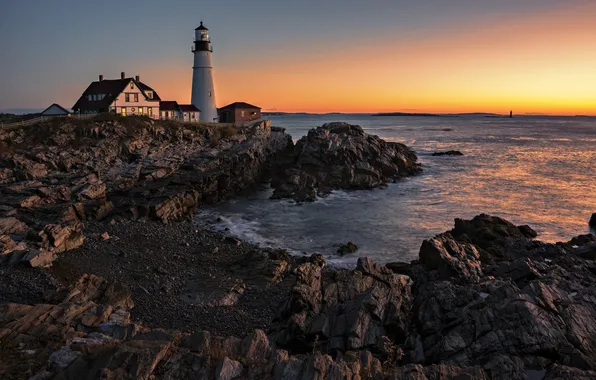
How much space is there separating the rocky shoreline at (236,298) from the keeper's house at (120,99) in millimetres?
19430

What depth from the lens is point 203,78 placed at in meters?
64.9

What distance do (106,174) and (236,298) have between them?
2336 centimetres

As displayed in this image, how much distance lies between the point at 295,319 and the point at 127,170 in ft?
95.3

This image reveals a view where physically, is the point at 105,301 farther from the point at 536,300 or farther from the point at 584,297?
the point at 584,297

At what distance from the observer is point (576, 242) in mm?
25422

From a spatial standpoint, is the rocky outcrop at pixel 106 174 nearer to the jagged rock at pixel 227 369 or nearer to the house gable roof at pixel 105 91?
the house gable roof at pixel 105 91

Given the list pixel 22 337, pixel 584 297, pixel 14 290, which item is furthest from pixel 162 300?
pixel 584 297

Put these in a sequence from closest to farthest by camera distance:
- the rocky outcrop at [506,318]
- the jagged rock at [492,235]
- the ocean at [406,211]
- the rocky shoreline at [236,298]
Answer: the rocky shoreline at [236,298]
the rocky outcrop at [506,318]
the jagged rock at [492,235]
the ocean at [406,211]

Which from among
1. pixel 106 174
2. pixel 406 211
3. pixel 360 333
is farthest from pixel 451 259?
pixel 106 174

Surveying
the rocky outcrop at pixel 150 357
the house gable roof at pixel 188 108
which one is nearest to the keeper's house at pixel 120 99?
the house gable roof at pixel 188 108

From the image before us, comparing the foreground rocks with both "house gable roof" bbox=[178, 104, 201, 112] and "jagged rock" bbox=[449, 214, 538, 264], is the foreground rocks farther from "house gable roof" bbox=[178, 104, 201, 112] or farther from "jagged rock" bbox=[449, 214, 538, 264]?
"house gable roof" bbox=[178, 104, 201, 112]

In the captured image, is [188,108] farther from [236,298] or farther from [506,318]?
[506,318]

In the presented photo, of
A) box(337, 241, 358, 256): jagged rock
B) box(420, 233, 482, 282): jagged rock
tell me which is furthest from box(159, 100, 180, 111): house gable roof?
box(420, 233, 482, 282): jagged rock

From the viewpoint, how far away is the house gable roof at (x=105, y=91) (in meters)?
55.8
